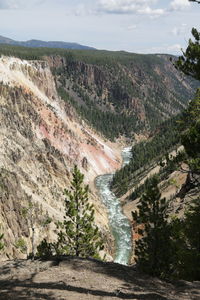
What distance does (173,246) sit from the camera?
77.0ft

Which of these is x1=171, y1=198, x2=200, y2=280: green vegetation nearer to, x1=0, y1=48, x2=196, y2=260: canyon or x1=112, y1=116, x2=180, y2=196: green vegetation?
x1=0, y1=48, x2=196, y2=260: canyon

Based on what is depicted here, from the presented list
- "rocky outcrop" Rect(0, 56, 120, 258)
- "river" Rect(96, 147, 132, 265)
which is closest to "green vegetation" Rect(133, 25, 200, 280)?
"rocky outcrop" Rect(0, 56, 120, 258)

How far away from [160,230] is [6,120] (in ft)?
184

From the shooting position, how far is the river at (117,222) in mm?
63287

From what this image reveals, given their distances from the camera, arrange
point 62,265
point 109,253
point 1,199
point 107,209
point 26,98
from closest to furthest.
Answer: point 62,265, point 1,199, point 109,253, point 107,209, point 26,98

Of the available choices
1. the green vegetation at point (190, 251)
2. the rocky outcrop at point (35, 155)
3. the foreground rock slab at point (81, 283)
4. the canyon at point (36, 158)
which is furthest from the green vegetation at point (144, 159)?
the foreground rock slab at point (81, 283)

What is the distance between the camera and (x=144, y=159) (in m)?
122

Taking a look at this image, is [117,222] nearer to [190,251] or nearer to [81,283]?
[190,251]

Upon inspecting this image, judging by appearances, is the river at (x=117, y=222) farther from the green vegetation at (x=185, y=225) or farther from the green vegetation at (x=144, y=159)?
the green vegetation at (x=185, y=225)

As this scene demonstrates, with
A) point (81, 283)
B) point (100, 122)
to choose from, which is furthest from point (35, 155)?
point (100, 122)

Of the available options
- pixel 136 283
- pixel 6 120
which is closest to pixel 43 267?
pixel 136 283

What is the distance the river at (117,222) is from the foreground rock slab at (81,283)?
41.2 metres

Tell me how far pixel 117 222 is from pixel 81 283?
6165 centimetres

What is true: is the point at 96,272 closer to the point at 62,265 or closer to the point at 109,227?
A: the point at 62,265
